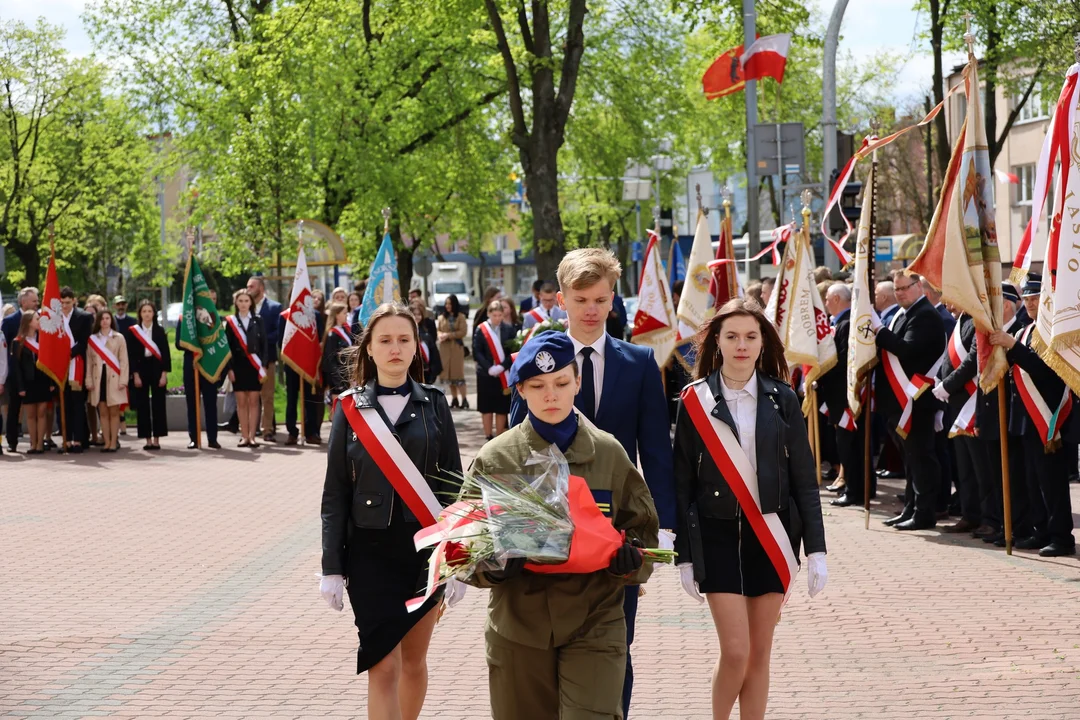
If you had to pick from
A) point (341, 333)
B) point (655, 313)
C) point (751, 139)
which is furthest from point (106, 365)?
point (751, 139)

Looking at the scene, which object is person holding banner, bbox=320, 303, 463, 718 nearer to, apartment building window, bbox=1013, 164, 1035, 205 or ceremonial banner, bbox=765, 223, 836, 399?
ceremonial banner, bbox=765, 223, 836, 399

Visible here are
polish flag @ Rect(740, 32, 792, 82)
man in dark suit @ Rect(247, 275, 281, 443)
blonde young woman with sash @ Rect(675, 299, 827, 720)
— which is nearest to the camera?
blonde young woman with sash @ Rect(675, 299, 827, 720)

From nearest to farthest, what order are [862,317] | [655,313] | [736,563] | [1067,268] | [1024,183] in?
[736,563] → [1067,268] → [862,317] → [655,313] → [1024,183]

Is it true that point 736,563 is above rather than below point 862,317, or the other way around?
below

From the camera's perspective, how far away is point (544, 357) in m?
4.37

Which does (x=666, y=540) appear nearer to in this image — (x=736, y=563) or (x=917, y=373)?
(x=736, y=563)

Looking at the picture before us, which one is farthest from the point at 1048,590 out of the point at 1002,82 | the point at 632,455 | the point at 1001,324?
the point at 1002,82

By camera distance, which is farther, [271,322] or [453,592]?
[271,322]

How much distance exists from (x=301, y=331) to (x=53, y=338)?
299 centimetres

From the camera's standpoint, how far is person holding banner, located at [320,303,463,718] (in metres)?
5.10

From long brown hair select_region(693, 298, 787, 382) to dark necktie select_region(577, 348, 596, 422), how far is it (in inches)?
25.8

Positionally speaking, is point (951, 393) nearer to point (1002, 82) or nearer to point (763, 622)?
point (763, 622)

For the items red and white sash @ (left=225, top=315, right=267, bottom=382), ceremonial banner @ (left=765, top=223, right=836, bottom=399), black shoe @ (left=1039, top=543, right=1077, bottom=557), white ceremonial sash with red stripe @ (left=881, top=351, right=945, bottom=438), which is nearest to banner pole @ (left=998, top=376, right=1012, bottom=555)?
black shoe @ (left=1039, top=543, right=1077, bottom=557)

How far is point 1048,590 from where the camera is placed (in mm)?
8914
